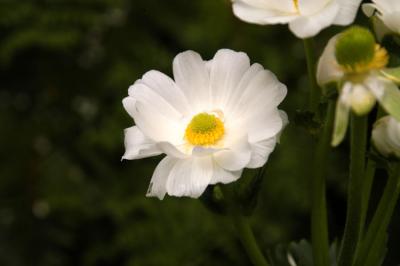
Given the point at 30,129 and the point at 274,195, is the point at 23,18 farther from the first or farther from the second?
the point at 274,195

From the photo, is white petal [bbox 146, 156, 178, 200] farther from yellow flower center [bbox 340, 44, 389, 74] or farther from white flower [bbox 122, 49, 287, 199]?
yellow flower center [bbox 340, 44, 389, 74]

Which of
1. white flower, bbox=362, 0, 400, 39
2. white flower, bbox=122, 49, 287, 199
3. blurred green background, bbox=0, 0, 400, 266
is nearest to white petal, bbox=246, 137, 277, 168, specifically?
white flower, bbox=122, 49, 287, 199

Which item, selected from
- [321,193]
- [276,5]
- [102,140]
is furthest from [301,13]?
[102,140]

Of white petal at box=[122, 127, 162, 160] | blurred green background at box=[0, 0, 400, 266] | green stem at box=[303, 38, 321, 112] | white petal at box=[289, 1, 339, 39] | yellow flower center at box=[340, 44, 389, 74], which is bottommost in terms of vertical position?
blurred green background at box=[0, 0, 400, 266]

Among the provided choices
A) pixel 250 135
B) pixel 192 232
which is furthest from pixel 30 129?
pixel 250 135

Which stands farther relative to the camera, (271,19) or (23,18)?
(23,18)

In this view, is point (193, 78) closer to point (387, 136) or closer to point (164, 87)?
point (164, 87)
